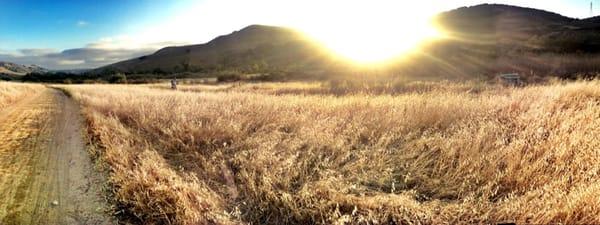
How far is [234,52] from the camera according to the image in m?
149

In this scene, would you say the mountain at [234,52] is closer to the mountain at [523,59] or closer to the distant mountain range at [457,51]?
the distant mountain range at [457,51]

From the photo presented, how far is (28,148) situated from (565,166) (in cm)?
777

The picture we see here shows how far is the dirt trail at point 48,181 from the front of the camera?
12.1ft

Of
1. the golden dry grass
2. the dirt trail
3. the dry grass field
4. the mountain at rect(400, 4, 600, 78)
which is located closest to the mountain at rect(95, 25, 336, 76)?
the mountain at rect(400, 4, 600, 78)

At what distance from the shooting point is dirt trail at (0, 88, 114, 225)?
3.70 m

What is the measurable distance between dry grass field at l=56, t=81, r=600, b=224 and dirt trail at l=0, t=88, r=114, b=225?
0.27 meters

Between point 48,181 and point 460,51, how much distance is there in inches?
1636

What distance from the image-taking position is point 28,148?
21.7 feet

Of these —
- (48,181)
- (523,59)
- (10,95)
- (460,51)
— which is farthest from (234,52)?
(48,181)

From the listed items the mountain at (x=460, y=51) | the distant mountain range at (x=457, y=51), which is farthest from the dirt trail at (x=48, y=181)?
the mountain at (x=460, y=51)

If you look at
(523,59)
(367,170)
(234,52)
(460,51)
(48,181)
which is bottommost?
(367,170)

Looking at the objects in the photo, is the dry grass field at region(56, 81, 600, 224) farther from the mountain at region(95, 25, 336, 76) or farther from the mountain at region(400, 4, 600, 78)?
the mountain at region(95, 25, 336, 76)

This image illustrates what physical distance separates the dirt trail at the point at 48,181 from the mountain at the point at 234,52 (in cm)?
10049

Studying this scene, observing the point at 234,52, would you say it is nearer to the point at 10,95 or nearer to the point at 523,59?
the point at 523,59
